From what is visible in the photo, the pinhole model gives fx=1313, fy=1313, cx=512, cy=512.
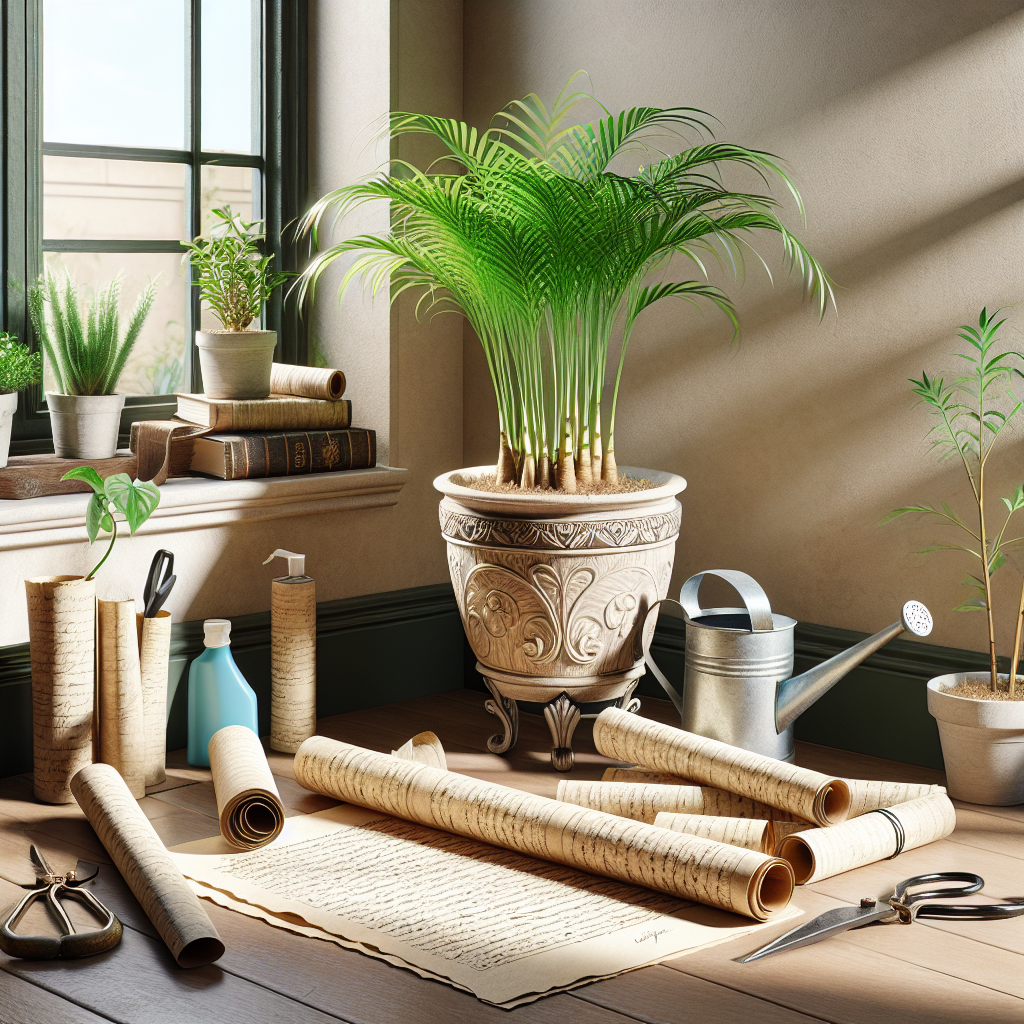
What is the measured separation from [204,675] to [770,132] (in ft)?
5.29

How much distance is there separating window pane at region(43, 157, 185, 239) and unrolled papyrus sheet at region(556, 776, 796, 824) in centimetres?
165

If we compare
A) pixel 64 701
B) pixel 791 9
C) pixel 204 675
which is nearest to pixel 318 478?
pixel 204 675

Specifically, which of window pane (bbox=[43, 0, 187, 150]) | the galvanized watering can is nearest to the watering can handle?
the galvanized watering can

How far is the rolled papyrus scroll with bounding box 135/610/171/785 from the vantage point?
A: 2484mm

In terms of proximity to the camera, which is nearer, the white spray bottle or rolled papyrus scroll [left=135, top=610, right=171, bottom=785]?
rolled papyrus scroll [left=135, top=610, right=171, bottom=785]

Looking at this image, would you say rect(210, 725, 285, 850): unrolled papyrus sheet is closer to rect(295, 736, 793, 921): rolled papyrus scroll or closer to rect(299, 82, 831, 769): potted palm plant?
rect(295, 736, 793, 921): rolled papyrus scroll

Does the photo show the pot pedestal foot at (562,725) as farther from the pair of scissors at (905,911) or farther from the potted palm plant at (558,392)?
the pair of scissors at (905,911)

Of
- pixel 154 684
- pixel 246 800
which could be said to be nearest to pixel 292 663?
pixel 154 684

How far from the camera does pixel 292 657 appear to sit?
272cm

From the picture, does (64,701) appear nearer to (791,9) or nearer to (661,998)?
(661,998)

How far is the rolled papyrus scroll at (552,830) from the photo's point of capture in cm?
186

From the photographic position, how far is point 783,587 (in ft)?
9.36

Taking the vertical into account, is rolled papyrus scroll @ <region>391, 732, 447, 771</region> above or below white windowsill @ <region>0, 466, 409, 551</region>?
below

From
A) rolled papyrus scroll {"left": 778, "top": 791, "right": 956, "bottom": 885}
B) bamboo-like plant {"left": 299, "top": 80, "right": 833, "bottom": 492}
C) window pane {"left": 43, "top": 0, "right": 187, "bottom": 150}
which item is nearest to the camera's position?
rolled papyrus scroll {"left": 778, "top": 791, "right": 956, "bottom": 885}
